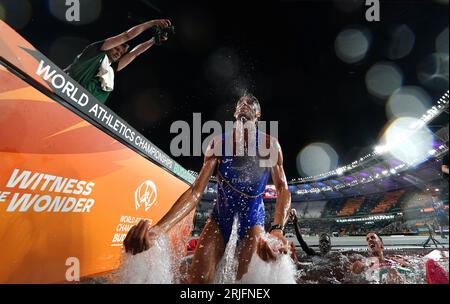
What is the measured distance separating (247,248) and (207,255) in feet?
1.12

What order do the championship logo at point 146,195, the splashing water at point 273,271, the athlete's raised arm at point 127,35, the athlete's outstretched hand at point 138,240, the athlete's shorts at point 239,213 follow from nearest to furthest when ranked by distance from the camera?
1. the athlete's outstretched hand at point 138,240
2. the splashing water at point 273,271
3. the athlete's shorts at point 239,213
4. the athlete's raised arm at point 127,35
5. the championship logo at point 146,195

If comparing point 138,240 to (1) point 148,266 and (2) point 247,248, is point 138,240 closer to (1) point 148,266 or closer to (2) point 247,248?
(1) point 148,266

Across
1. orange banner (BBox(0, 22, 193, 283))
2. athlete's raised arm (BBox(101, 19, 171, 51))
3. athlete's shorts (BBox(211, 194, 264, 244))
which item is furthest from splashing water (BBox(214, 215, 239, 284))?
athlete's raised arm (BBox(101, 19, 171, 51))

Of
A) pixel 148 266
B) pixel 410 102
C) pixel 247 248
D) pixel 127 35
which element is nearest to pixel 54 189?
pixel 148 266

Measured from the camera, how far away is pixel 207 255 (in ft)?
6.81

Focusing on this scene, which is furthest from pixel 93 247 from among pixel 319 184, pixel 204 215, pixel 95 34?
pixel 319 184

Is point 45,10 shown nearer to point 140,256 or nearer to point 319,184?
point 140,256

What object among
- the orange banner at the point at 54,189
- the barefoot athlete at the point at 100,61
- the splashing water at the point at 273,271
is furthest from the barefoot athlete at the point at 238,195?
the barefoot athlete at the point at 100,61

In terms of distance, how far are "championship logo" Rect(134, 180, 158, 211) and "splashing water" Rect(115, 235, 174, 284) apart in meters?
3.34

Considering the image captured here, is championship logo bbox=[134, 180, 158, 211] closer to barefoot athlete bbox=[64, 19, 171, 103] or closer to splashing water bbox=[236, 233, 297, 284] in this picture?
barefoot athlete bbox=[64, 19, 171, 103]

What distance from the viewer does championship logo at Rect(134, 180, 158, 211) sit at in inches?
190

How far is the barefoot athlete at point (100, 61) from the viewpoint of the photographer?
4230 mm

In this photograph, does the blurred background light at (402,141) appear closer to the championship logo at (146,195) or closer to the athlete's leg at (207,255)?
the championship logo at (146,195)
